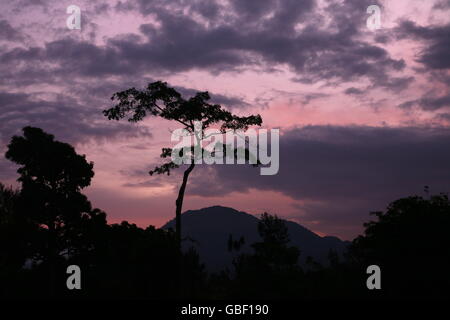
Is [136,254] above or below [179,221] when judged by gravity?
below

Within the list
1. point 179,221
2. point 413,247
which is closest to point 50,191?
point 179,221

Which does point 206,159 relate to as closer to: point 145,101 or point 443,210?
point 145,101

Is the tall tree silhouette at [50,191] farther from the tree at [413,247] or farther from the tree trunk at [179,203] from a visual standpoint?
the tree at [413,247]

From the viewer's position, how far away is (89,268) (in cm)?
3491

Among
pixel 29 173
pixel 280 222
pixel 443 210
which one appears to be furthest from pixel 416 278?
pixel 280 222

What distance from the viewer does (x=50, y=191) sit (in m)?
35.0

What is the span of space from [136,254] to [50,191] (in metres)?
8.03

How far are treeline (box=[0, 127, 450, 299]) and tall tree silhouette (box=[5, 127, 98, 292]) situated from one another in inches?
2.6

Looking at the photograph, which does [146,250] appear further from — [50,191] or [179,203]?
[50,191]

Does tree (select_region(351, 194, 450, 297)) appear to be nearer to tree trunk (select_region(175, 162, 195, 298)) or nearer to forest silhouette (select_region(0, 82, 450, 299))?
forest silhouette (select_region(0, 82, 450, 299))

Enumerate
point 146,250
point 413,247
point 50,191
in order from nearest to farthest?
1. point 413,247
2. point 146,250
3. point 50,191

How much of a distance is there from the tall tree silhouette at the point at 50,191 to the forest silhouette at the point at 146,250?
0.22 ft

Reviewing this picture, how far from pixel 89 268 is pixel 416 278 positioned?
2098 cm

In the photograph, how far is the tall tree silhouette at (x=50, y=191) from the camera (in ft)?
114
